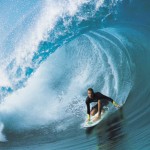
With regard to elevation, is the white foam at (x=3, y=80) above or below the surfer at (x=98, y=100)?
above

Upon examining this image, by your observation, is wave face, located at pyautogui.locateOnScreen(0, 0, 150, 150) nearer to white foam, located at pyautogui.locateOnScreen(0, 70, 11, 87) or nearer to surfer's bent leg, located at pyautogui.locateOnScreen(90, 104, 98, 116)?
white foam, located at pyautogui.locateOnScreen(0, 70, 11, 87)

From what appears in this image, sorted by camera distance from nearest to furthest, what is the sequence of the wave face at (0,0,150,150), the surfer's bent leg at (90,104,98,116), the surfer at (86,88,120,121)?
the wave face at (0,0,150,150) → the surfer at (86,88,120,121) → the surfer's bent leg at (90,104,98,116)

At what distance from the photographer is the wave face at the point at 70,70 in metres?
10.2

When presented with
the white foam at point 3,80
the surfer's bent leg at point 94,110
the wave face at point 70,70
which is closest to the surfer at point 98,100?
the surfer's bent leg at point 94,110

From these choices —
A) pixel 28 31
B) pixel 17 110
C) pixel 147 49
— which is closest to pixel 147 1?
pixel 147 49

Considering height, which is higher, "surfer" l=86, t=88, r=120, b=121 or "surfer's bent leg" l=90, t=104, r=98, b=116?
"surfer" l=86, t=88, r=120, b=121

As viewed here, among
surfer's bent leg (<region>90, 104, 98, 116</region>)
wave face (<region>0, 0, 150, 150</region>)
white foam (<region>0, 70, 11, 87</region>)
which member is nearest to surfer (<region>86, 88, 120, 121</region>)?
surfer's bent leg (<region>90, 104, 98, 116</region>)

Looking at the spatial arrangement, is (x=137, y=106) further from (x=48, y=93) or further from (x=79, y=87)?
(x=48, y=93)

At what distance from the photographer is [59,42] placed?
51.1 feet

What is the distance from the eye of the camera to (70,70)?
14375mm

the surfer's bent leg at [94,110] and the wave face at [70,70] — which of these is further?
the surfer's bent leg at [94,110]

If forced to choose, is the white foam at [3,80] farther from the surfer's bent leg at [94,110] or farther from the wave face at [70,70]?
the surfer's bent leg at [94,110]

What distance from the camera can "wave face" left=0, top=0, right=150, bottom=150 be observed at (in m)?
10.2

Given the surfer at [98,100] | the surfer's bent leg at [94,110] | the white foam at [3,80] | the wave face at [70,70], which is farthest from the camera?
the white foam at [3,80]
